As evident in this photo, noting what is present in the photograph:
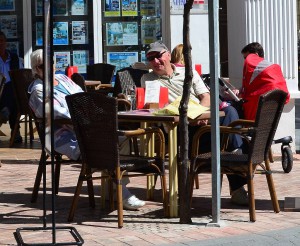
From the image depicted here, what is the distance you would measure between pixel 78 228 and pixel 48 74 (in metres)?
1.34

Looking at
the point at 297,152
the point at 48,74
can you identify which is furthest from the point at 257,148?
the point at 297,152

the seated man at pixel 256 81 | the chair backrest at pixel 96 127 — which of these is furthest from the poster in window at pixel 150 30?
the chair backrest at pixel 96 127

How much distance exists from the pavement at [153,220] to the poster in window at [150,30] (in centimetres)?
536

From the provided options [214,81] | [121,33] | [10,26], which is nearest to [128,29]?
[121,33]

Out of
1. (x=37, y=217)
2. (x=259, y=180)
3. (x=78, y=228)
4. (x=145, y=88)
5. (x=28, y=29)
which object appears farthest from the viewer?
(x=28, y=29)

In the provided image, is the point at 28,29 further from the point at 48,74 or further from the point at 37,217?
the point at 48,74

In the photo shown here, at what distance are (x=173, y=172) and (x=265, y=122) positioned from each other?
85cm

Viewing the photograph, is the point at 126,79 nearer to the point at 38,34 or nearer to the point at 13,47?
the point at 38,34

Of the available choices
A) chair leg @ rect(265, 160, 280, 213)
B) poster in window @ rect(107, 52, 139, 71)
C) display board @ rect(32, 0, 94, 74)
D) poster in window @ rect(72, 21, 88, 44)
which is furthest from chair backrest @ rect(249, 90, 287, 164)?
poster in window @ rect(72, 21, 88, 44)

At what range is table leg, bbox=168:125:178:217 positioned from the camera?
26.2 feet

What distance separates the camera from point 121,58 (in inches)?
609

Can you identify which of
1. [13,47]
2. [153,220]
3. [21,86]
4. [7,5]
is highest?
[7,5]

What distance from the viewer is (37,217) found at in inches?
319

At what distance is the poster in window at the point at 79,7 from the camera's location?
15.4 metres
